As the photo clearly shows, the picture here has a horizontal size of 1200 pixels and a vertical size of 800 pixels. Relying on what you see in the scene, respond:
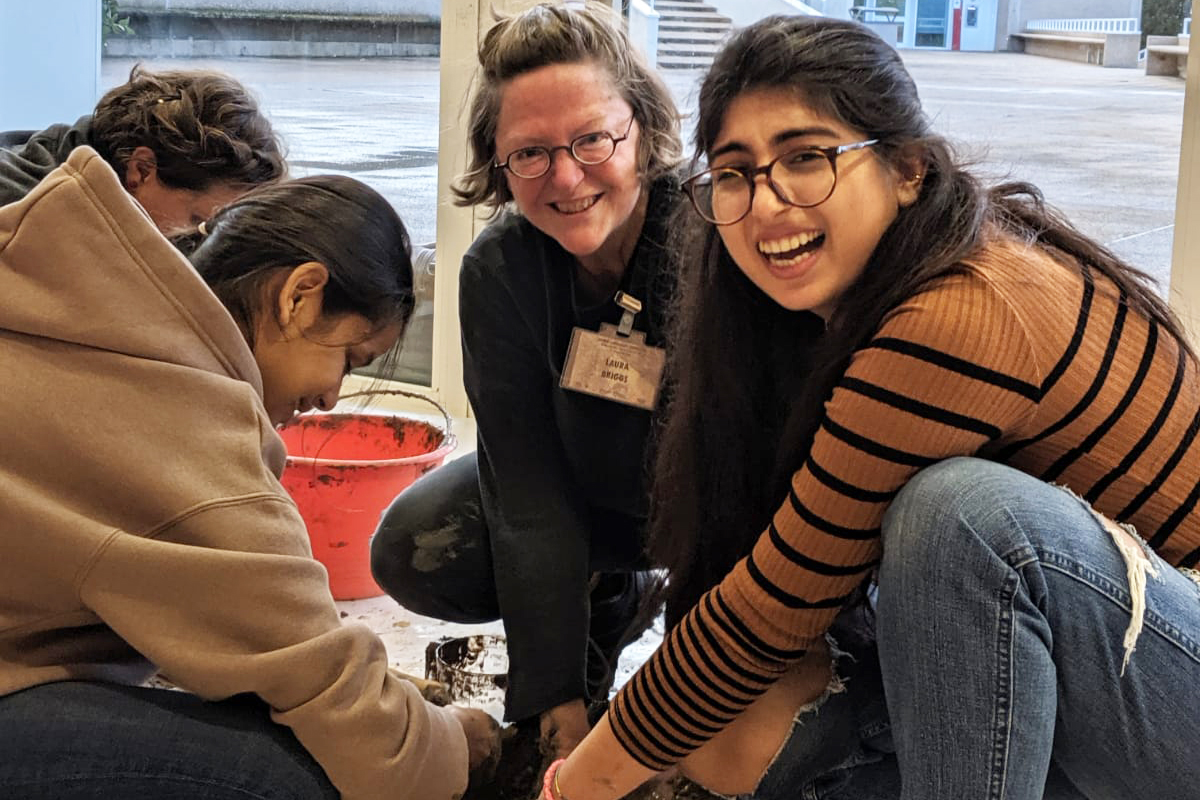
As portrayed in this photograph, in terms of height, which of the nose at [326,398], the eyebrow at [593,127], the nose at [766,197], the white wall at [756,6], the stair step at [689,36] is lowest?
the nose at [326,398]

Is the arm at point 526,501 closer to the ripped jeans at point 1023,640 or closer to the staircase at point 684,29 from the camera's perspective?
the ripped jeans at point 1023,640

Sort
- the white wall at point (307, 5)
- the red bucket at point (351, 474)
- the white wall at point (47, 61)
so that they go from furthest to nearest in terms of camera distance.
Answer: the white wall at point (47, 61) < the white wall at point (307, 5) < the red bucket at point (351, 474)

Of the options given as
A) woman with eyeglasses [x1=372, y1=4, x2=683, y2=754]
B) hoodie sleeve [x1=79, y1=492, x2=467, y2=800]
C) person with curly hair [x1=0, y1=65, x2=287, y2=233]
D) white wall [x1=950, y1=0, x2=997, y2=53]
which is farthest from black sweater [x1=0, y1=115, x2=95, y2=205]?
white wall [x1=950, y1=0, x2=997, y2=53]

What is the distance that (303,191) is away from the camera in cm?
142

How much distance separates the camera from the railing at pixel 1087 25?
2.48 metres

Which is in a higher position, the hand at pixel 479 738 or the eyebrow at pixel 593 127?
the eyebrow at pixel 593 127

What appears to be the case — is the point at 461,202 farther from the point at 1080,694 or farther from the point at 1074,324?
the point at 1080,694

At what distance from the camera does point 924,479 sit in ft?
3.85

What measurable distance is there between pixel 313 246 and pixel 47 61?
278 centimetres

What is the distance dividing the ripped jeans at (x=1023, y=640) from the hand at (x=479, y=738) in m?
0.56

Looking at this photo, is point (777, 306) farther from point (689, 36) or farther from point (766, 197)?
point (689, 36)

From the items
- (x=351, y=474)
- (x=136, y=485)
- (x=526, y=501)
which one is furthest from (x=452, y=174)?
(x=136, y=485)

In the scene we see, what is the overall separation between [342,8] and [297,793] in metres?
2.78

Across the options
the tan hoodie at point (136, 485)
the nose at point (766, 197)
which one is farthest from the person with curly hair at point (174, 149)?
the nose at point (766, 197)
